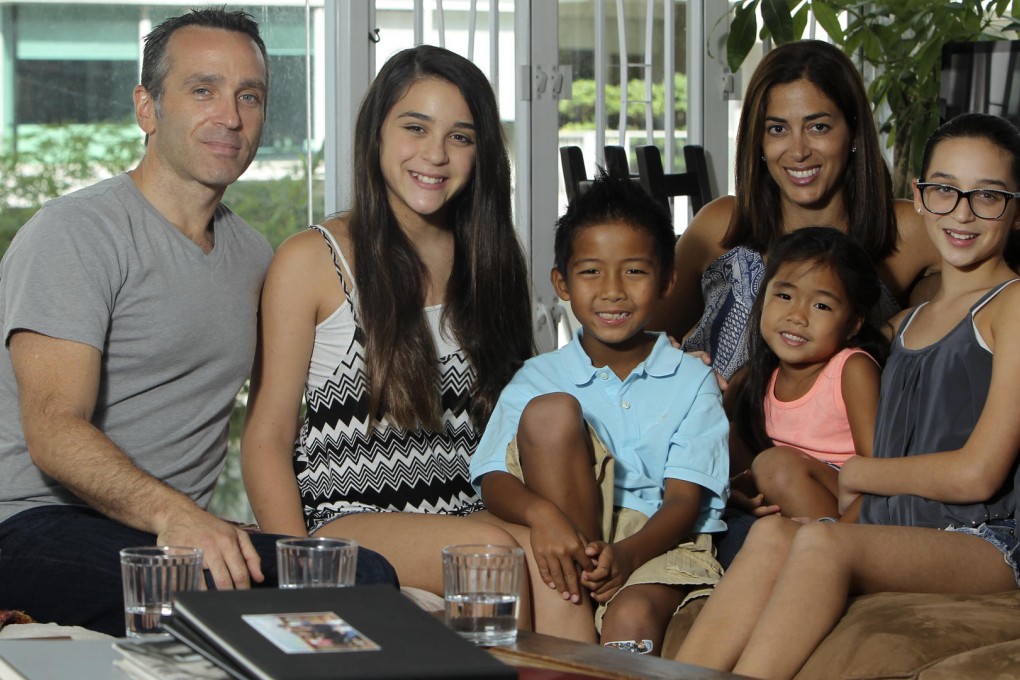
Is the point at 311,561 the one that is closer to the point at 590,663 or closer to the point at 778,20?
the point at 590,663

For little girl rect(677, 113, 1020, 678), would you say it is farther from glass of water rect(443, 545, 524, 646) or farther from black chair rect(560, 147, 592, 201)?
black chair rect(560, 147, 592, 201)

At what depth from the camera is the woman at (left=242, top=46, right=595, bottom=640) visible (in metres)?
2.16

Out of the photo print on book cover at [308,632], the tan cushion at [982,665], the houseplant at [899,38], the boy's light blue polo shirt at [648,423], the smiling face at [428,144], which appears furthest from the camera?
the houseplant at [899,38]

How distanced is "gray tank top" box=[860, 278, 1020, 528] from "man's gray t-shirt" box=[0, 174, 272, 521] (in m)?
1.05

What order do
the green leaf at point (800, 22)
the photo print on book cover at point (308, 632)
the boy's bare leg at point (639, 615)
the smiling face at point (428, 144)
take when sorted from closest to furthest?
the photo print on book cover at point (308, 632), the boy's bare leg at point (639, 615), the smiling face at point (428, 144), the green leaf at point (800, 22)

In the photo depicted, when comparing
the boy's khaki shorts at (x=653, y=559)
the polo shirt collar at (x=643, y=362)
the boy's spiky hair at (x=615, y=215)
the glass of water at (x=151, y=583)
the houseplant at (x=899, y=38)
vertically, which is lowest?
the boy's khaki shorts at (x=653, y=559)

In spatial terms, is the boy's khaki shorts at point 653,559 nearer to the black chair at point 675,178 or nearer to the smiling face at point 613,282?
the smiling face at point 613,282

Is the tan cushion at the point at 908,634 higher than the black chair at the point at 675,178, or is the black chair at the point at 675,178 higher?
the black chair at the point at 675,178

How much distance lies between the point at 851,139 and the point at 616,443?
2.84 ft

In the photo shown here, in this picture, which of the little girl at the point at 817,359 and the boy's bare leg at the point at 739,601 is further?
the little girl at the point at 817,359

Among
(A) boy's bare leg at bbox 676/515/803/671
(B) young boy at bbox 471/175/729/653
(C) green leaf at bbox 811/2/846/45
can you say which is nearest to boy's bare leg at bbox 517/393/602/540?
(B) young boy at bbox 471/175/729/653

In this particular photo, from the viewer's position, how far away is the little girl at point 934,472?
1779 mm

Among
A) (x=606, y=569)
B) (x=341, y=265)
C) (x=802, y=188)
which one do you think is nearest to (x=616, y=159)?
(x=802, y=188)

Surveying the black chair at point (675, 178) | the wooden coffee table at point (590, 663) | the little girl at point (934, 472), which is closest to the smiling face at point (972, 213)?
the little girl at point (934, 472)
